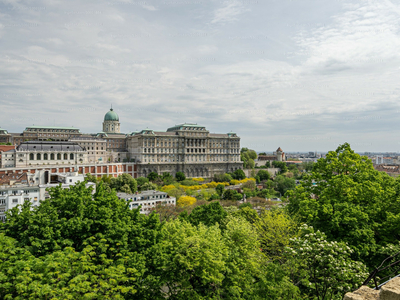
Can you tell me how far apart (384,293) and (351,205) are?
1483cm

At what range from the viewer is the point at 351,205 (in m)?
19.6

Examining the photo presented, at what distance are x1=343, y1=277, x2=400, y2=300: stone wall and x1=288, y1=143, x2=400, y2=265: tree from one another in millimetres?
10301

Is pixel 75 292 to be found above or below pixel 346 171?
below

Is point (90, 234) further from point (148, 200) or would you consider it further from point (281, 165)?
point (281, 165)

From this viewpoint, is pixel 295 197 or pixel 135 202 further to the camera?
pixel 135 202

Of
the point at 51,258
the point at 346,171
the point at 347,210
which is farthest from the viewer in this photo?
the point at 346,171

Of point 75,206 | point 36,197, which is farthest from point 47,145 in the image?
point 75,206

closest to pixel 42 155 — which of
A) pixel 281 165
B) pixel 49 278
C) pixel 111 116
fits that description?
pixel 111 116

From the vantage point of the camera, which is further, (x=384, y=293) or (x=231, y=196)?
(x=231, y=196)

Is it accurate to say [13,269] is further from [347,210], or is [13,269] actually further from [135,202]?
[135,202]

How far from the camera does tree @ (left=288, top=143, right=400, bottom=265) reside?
18.5 meters

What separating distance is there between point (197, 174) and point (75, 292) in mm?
106120

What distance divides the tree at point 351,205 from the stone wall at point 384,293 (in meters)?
10.3

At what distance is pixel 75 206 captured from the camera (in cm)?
1688
